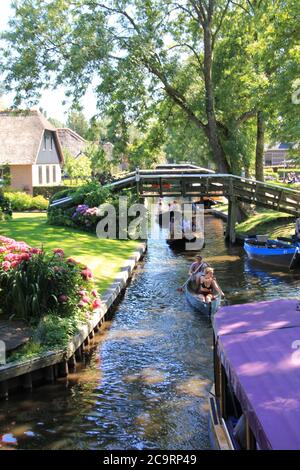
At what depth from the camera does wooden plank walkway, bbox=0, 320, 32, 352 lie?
12555 millimetres

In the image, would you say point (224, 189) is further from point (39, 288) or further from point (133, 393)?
point (133, 393)

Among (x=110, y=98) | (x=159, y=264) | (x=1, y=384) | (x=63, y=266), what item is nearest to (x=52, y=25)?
(x=110, y=98)

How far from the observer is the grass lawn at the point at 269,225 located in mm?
30798

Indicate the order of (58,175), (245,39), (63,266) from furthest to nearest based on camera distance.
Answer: (58,175) → (245,39) → (63,266)

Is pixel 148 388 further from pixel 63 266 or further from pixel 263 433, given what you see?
pixel 263 433

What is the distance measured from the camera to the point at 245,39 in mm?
35344

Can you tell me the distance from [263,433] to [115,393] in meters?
6.39

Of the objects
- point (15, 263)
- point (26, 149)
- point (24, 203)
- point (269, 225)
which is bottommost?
point (269, 225)

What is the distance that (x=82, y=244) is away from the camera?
84.4ft

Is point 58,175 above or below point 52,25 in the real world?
below

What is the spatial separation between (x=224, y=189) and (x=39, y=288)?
781 inches

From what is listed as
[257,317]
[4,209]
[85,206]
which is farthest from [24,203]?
[257,317]

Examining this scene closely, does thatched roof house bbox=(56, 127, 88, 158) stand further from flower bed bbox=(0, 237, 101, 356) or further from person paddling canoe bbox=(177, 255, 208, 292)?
flower bed bbox=(0, 237, 101, 356)
